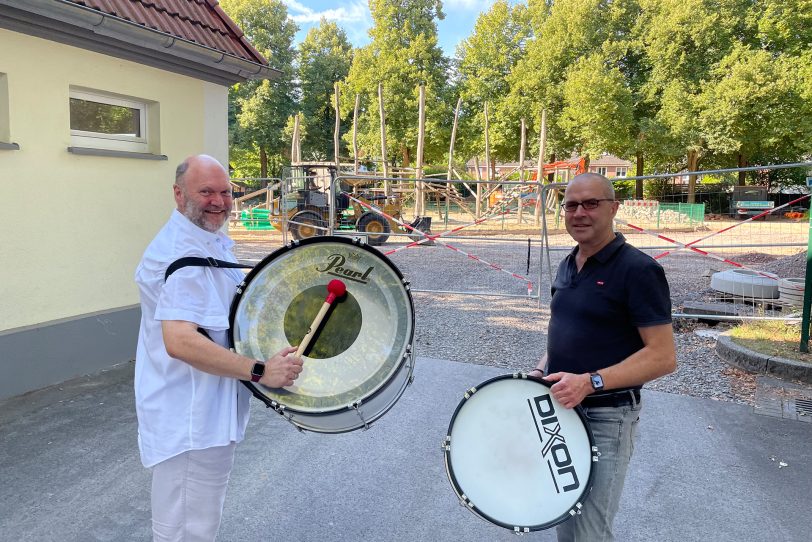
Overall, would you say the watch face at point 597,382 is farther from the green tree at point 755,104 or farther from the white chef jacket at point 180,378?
the green tree at point 755,104

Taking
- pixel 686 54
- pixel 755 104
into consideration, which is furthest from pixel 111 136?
pixel 686 54

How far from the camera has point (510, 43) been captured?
112ft

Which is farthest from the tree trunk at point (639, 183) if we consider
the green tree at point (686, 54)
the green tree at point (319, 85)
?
the green tree at point (319, 85)

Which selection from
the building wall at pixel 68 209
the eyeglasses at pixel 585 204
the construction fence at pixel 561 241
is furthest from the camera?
the construction fence at pixel 561 241

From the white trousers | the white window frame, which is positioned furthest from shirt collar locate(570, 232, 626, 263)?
the white window frame

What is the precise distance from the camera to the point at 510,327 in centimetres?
736

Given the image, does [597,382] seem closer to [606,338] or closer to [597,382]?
[597,382]

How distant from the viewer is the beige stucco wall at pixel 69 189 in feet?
15.0

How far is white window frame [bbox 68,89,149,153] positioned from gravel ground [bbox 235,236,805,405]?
2.75m

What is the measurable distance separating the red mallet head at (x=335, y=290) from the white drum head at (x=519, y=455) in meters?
0.60

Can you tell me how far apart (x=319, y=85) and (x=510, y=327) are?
1377 inches

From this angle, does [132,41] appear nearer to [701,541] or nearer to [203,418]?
[203,418]

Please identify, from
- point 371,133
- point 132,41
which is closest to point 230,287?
point 132,41

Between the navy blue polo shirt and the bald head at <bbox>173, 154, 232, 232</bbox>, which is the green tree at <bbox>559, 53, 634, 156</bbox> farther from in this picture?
the bald head at <bbox>173, 154, 232, 232</bbox>
